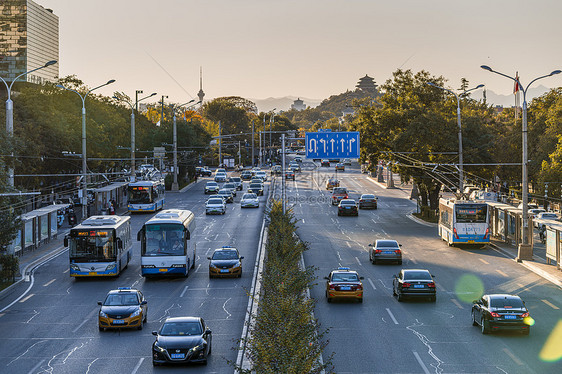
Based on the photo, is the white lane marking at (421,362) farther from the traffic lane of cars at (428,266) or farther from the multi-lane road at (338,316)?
the traffic lane of cars at (428,266)

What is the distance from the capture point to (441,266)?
41875mm

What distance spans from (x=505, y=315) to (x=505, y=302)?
0.49m

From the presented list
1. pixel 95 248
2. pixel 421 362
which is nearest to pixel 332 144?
pixel 95 248

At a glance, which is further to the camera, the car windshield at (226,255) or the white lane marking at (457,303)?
the car windshield at (226,255)

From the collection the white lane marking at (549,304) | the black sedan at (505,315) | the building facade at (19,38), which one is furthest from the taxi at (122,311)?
the building facade at (19,38)

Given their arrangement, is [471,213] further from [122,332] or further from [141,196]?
[141,196]

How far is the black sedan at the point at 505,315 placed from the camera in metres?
24.8

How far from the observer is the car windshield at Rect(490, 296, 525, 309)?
25.0 metres

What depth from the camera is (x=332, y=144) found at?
4716 centimetres

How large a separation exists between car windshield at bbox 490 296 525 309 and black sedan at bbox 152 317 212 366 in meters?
10.0

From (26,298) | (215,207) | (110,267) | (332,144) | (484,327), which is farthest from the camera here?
(215,207)

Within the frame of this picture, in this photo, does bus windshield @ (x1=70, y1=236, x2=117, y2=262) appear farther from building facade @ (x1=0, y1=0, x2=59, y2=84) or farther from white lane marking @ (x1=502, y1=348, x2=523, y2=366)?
building facade @ (x1=0, y1=0, x2=59, y2=84)

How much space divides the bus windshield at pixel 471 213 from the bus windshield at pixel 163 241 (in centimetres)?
1987

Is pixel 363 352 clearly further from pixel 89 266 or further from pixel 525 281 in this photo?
pixel 89 266
